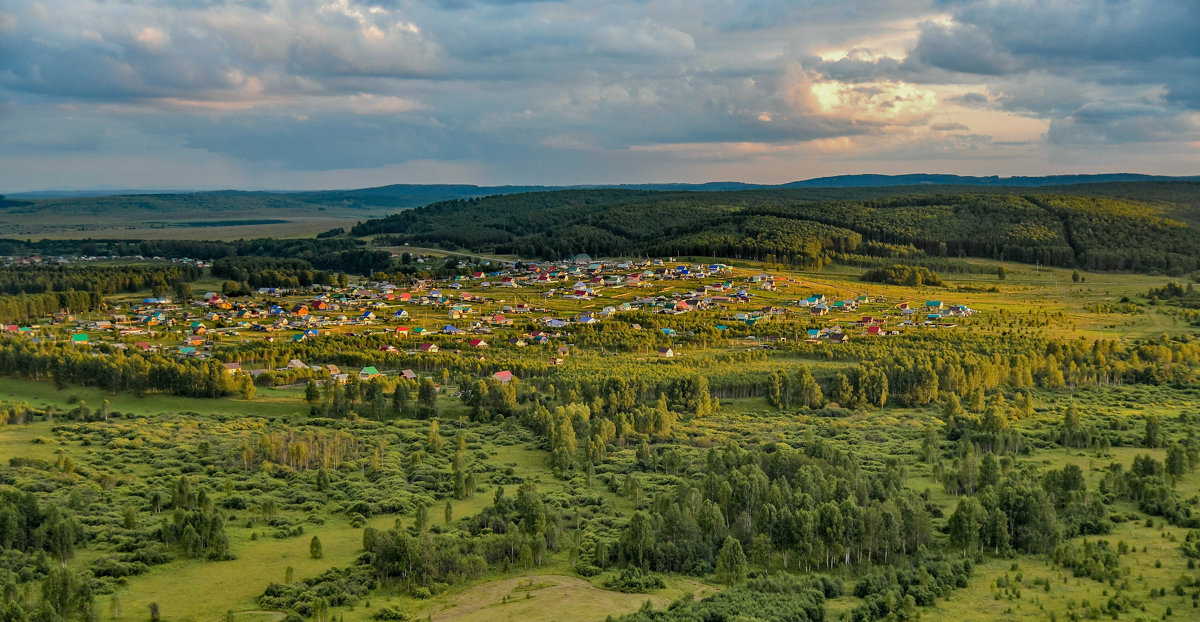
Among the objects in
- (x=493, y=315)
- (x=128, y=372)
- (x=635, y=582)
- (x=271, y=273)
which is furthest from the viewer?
(x=271, y=273)

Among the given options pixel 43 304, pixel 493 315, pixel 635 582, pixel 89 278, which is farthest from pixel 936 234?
pixel 635 582

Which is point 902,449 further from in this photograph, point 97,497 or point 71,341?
point 71,341

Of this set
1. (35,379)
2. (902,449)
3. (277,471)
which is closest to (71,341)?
(35,379)

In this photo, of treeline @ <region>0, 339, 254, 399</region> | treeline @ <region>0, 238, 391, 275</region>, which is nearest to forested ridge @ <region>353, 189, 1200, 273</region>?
treeline @ <region>0, 238, 391, 275</region>

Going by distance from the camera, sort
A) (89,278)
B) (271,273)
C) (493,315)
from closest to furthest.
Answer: (493,315) < (89,278) < (271,273)

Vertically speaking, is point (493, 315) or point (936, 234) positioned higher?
point (936, 234)

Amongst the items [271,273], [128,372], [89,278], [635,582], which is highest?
A: [89,278]

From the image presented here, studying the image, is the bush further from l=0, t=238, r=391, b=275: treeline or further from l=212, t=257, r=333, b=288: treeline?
l=0, t=238, r=391, b=275: treeline

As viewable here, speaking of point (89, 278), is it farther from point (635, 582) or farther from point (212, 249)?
point (635, 582)
